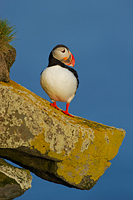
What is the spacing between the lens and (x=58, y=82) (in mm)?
7547

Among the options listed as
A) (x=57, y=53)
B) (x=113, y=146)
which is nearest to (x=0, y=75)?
(x=57, y=53)

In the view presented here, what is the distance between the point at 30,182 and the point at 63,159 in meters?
0.89

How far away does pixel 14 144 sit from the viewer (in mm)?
6301

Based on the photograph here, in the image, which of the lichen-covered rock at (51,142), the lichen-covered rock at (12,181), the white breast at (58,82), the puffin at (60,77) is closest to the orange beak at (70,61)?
the puffin at (60,77)

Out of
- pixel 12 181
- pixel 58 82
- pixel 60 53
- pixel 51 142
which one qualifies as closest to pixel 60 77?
pixel 58 82

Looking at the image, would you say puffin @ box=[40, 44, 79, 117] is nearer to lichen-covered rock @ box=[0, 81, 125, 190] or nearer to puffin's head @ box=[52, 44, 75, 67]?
puffin's head @ box=[52, 44, 75, 67]

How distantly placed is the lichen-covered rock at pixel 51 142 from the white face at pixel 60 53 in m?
1.13

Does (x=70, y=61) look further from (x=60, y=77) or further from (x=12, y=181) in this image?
(x=12, y=181)

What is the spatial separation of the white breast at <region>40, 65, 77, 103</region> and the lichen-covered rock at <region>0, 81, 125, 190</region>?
37 centimetres

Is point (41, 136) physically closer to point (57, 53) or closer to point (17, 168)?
point (17, 168)

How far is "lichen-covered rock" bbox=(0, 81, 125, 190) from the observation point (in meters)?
6.30

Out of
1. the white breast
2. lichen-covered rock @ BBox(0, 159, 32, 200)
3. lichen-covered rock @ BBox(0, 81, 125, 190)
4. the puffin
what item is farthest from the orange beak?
lichen-covered rock @ BBox(0, 159, 32, 200)


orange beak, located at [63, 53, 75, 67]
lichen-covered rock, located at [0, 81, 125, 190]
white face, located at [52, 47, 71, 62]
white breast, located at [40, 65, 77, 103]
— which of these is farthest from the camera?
orange beak, located at [63, 53, 75, 67]

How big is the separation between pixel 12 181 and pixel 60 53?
3.28 metres
